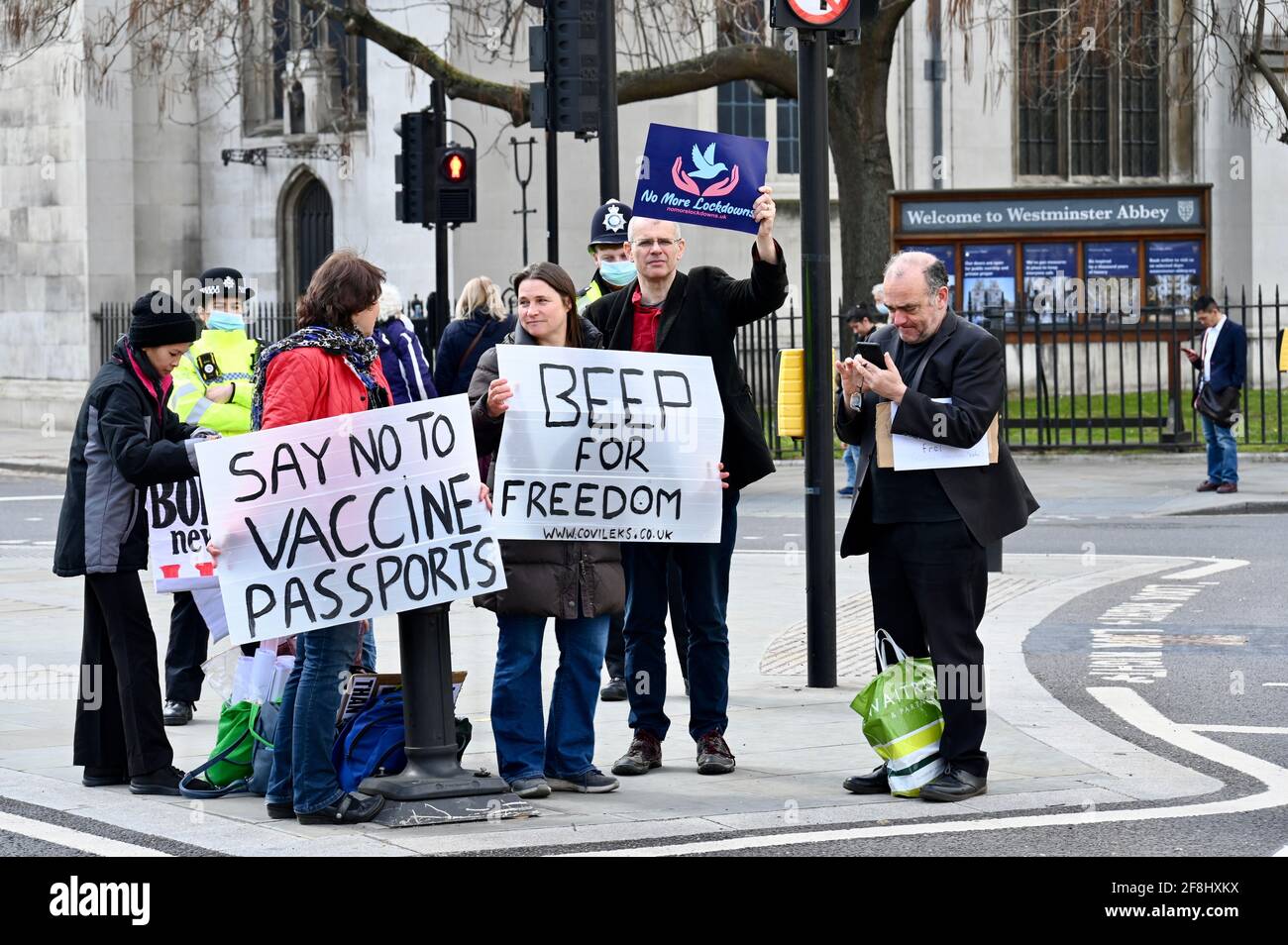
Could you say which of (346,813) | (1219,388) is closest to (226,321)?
(346,813)

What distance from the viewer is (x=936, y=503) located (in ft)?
23.9

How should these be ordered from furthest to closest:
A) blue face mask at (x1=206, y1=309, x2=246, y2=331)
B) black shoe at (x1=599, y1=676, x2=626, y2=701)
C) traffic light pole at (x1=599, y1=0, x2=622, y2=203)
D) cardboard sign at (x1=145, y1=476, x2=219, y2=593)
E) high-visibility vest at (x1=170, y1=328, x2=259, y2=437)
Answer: traffic light pole at (x1=599, y1=0, x2=622, y2=203)
blue face mask at (x1=206, y1=309, x2=246, y2=331)
high-visibility vest at (x1=170, y1=328, x2=259, y2=437)
black shoe at (x1=599, y1=676, x2=626, y2=701)
cardboard sign at (x1=145, y1=476, x2=219, y2=593)

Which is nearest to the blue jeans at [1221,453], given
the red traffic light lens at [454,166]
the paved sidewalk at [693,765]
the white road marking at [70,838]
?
the red traffic light lens at [454,166]

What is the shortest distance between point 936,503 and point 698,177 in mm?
1838

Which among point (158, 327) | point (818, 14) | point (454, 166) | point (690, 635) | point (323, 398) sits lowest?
point (690, 635)

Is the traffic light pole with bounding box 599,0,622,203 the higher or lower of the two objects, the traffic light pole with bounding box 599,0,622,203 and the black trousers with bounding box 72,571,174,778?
the higher

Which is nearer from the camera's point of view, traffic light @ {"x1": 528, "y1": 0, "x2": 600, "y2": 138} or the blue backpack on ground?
the blue backpack on ground

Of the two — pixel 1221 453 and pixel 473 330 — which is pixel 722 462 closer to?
pixel 473 330

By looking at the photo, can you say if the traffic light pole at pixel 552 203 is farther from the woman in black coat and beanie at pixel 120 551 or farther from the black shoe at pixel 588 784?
the black shoe at pixel 588 784

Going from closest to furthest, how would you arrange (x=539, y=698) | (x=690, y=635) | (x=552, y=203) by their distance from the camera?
(x=539, y=698)
(x=690, y=635)
(x=552, y=203)

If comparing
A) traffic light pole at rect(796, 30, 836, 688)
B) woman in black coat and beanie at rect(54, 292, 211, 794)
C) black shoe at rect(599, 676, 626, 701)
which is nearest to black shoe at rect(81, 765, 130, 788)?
woman in black coat and beanie at rect(54, 292, 211, 794)

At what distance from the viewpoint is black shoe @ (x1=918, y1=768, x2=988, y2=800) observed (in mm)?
7129

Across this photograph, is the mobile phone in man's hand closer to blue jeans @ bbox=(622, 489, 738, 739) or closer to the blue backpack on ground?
blue jeans @ bbox=(622, 489, 738, 739)

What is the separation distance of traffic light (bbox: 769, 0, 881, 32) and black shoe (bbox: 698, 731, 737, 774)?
3.47 meters
